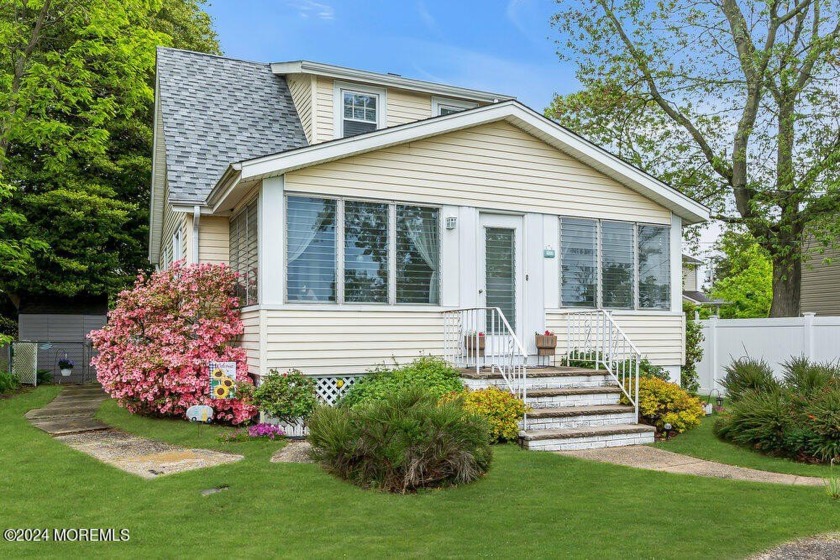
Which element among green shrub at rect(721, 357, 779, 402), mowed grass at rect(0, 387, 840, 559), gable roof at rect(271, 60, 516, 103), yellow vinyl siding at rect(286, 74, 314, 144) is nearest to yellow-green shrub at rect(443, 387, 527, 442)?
mowed grass at rect(0, 387, 840, 559)

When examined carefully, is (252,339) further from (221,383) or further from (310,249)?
(310,249)

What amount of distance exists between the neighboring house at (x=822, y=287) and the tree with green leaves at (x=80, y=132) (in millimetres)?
21087

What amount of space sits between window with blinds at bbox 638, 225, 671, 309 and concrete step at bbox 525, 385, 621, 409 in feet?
8.31

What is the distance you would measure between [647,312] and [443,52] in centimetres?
829

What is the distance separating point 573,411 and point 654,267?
4.13 m

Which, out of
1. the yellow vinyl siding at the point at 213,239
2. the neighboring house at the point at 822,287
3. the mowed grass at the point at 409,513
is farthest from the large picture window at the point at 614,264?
the neighboring house at the point at 822,287

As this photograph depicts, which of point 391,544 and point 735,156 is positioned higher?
point 735,156

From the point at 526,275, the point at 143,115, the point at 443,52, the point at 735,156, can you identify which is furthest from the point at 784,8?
the point at 143,115

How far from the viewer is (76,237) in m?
20.7

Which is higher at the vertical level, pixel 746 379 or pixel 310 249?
pixel 310 249

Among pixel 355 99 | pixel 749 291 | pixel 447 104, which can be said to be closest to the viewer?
pixel 355 99

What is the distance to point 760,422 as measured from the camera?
858cm

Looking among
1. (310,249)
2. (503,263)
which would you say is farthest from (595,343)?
(310,249)

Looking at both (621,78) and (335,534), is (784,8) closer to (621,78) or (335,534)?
(621,78)
